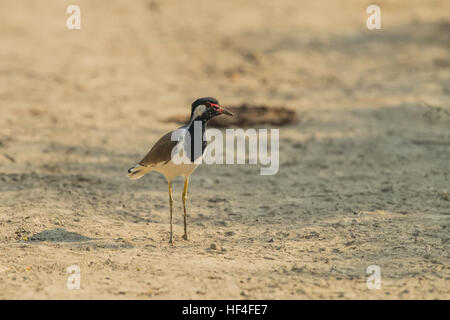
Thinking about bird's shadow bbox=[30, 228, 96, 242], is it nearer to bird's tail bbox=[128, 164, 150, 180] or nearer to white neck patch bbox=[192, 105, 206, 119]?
bird's tail bbox=[128, 164, 150, 180]

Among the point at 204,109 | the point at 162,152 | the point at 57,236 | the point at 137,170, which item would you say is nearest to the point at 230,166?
the point at 137,170

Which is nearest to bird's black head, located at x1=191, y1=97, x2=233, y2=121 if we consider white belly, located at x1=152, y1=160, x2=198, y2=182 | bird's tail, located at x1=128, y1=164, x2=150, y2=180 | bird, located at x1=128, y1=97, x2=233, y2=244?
bird, located at x1=128, y1=97, x2=233, y2=244

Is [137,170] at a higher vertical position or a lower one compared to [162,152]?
lower

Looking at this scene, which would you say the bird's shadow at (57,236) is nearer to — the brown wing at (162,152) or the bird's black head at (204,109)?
the brown wing at (162,152)

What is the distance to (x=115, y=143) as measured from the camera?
28.7ft

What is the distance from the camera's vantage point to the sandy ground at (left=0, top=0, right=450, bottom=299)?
5.13 meters

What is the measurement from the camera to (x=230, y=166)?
8078 millimetres

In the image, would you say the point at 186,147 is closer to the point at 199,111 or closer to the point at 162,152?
the point at 162,152

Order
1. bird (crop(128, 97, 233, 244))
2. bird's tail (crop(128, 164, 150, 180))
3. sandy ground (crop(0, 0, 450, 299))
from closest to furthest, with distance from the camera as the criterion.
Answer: sandy ground (crop(0, 0, 450, 299)), bird (crop(128, 97, 233, 244)), bird's tail (crop(128, 164, 150, 180))

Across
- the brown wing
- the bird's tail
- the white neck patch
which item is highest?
the white neck patch

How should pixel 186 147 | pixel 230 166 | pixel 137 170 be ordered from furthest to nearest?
pixel 230 166
pixel 137 170
pixel 186 147

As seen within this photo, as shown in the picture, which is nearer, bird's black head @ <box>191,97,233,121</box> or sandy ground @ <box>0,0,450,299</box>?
sandy ground @ <box>0,0,450,299</box>

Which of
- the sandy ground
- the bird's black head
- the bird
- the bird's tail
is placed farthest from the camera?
the bird's tail
